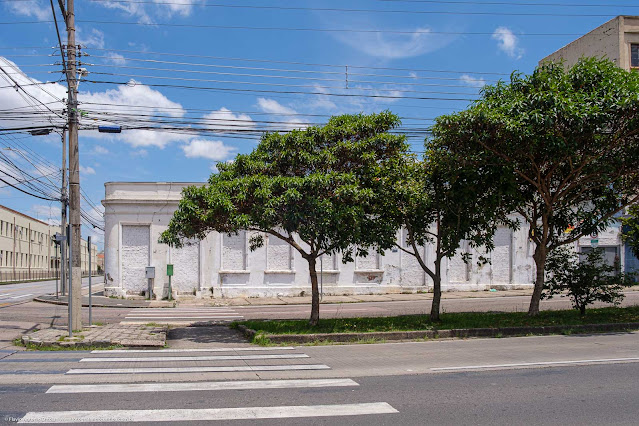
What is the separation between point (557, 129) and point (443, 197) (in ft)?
11.1

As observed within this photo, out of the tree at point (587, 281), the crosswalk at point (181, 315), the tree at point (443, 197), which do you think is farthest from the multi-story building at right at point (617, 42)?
the crosswalk at point (181, 315)

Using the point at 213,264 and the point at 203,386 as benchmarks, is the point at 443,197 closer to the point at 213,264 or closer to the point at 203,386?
the point at 203,386

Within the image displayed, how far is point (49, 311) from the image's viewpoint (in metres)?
19.7

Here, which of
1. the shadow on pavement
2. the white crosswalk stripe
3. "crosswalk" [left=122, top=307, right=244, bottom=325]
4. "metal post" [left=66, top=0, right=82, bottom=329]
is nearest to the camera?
the white crosswalk stripe

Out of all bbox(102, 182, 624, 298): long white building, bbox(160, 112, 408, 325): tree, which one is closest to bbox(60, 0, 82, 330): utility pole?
bbox(160, 112, 408, 325): tree

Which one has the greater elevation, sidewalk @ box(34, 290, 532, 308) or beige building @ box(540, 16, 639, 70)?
beige building @ box(540, 16, 639, 70)

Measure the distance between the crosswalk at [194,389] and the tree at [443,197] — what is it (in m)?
5.14

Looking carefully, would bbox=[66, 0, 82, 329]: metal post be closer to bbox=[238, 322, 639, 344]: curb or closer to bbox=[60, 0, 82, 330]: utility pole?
bbox=[60, 0, 82, 330]: utility pole

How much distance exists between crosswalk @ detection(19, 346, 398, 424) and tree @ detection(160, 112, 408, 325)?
10.7ft

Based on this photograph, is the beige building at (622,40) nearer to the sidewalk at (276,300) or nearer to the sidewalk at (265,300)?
the sidewalk at (276,300)

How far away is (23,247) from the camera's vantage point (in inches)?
2574

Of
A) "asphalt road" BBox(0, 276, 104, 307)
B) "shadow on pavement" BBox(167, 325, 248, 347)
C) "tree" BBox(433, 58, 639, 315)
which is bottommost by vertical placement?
"asphalt road" BBox(0, 276, 104, 307)

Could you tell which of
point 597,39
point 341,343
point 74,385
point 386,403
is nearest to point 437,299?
point 341,343

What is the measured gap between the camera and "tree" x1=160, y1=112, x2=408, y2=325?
490 inches
